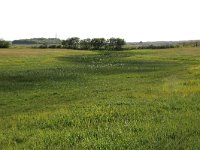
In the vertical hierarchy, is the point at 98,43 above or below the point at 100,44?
above

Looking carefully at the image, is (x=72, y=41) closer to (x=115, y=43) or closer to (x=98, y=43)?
(x=98, y=43)

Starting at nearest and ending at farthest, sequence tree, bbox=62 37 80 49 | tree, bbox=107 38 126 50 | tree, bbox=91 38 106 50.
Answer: tree, bbox=91 38 106 50 → tree, bbox=107 38 126 50 → tree, bbox=62 37 80 49

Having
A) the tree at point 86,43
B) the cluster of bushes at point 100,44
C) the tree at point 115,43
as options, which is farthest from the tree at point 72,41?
the tree at point 115,43

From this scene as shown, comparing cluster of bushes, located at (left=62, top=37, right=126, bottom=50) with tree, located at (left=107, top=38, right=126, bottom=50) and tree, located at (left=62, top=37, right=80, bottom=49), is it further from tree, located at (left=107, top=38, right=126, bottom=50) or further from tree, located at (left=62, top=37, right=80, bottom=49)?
tree, located at (left=62, top=37, right=80, bottom=49)

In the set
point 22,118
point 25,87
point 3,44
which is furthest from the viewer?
point 3,44

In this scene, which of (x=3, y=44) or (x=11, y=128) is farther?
(x=3, y=44)

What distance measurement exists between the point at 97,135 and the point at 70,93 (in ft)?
42.5

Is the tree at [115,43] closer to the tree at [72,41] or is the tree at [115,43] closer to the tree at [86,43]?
the tree at [86,43]

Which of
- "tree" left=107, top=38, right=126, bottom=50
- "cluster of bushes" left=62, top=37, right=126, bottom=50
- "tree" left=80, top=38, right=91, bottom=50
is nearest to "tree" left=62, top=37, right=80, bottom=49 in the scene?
"cluster of bushes" left=62, top=37, right=126, bottom=50

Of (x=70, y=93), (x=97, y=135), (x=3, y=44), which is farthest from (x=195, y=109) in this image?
(x=3, y=44)

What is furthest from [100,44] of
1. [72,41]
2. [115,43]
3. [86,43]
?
[72,41]

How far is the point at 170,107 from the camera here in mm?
16109

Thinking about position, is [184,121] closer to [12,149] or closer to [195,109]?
[195,109]

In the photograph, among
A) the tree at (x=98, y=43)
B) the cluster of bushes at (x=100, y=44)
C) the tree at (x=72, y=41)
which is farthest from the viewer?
Answer: the tree at (x=72, y=41)
